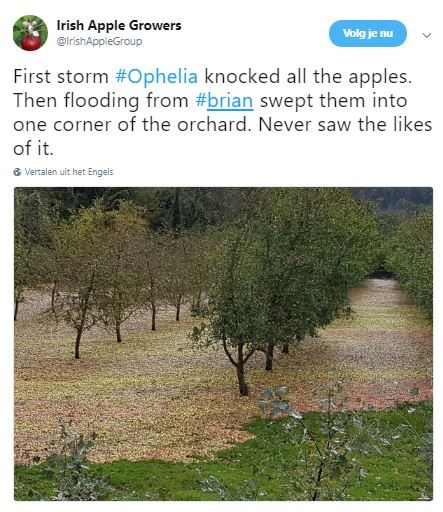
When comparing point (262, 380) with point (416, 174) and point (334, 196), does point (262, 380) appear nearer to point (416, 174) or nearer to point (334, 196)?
point (334, 196)

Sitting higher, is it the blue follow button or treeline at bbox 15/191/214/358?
the blue follow button

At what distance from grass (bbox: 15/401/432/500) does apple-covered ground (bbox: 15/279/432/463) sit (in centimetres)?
53

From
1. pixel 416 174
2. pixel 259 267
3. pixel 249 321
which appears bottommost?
pixel 249 321

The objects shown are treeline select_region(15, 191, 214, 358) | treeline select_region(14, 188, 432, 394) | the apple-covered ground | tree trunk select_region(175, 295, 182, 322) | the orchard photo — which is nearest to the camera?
the orchard photo

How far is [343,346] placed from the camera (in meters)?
16.0

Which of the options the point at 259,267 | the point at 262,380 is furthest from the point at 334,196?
the point at 262,380

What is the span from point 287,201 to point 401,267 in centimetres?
639

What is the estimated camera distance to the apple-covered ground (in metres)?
10.9

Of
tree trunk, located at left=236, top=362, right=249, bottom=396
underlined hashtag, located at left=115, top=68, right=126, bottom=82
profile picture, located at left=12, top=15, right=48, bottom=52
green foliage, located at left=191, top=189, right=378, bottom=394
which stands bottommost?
tree trunk, located at left=236, top=362, right=249, bottom=396

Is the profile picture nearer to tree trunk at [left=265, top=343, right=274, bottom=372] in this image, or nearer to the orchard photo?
the orchard photo

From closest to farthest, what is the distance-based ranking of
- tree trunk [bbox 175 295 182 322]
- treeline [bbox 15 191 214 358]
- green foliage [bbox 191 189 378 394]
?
green foliage [bbox 191 189 378 394]
treeline [bbox 15 191 214 358]
tree trunk [bbox 175 295 182 322]

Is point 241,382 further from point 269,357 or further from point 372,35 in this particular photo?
point 372,35

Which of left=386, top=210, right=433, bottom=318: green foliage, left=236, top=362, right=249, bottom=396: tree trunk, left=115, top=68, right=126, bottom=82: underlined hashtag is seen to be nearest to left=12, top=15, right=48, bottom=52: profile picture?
left=115, top=68, right=126, bottom=82: underlined hashtag

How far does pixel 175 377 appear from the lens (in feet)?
47.0
